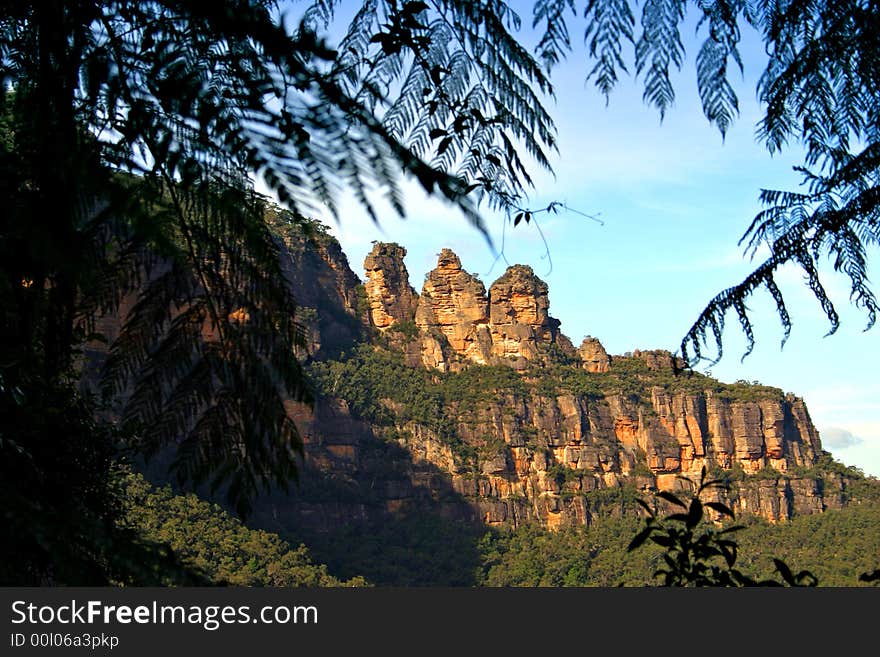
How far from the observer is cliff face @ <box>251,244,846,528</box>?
46.1 meters

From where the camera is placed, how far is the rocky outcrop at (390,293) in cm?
5144

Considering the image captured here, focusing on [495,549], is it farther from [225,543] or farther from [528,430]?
[225,543]

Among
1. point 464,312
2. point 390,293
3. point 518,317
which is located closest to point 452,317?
point 464,312

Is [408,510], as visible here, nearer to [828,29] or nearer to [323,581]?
[323,581]

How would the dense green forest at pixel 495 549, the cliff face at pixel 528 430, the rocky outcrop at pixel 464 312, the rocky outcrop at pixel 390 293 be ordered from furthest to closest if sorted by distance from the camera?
the rocky outcrop at pixel 390 293 → the rocky outcrop at pixel 464 312 → the cliff face at pixel 528 430 → the dense green forest at pixel 495 549

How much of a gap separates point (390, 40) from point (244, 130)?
38 centimetres

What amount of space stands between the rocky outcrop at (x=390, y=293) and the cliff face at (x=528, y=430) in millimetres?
72

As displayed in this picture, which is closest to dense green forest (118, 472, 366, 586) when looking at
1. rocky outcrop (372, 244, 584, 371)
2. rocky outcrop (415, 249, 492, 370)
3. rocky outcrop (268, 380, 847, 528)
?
rocky outcrop (268, 380, 847, 528)

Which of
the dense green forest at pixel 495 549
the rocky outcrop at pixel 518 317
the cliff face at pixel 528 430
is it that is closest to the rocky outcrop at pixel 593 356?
the cliff face at pixel 528 430

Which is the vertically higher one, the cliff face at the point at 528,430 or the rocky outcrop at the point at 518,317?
the rocky outcrop at the point at 518,317

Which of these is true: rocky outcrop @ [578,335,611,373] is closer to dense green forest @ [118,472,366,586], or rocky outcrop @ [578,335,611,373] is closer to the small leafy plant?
dense green forest @ [118,472,366,586]

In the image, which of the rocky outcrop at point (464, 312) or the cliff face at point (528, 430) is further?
the rocky outcrop at point (464, 312)

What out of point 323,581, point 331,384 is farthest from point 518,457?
point 323,581

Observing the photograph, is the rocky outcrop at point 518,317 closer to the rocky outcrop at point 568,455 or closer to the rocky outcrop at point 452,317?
the rocky outcrop at point 452,317
